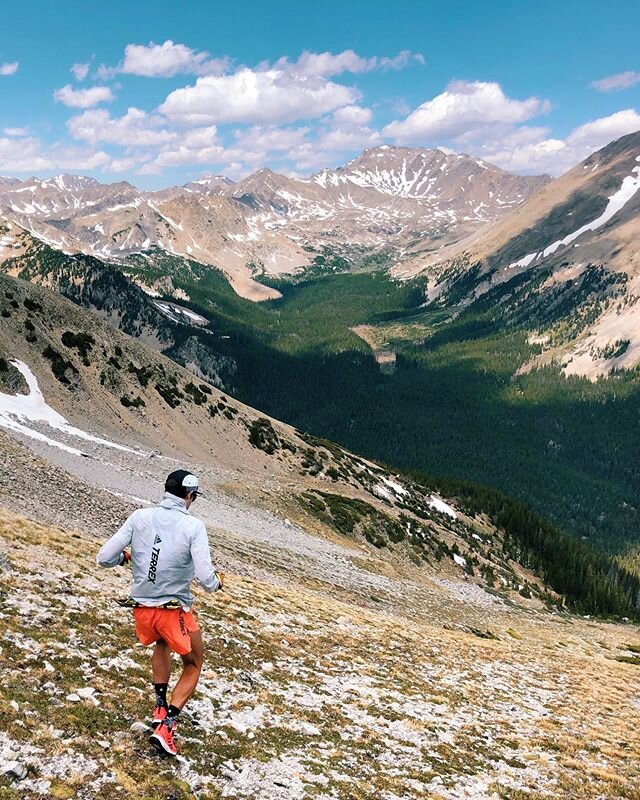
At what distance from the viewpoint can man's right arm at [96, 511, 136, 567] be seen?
10.4 metres

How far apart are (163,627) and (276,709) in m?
5.37

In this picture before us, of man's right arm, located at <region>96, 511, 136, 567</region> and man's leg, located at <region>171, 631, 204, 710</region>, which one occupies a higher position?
man's right arm, located at <region>96, 511, 136, 567</region>

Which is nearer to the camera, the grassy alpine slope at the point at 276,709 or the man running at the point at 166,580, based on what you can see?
the grassy alpine slope at the point at 276,709

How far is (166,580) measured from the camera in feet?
33.8

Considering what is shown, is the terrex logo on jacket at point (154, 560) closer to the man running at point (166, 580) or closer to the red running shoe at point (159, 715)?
the man running at point (166, 580)

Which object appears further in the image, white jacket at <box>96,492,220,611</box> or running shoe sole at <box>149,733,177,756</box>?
white jacket at <box>96,492,220,611</box>

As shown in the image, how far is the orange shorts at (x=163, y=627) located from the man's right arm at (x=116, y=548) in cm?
100

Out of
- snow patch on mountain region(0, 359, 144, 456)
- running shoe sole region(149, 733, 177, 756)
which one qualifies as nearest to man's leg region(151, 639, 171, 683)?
running shoe sole region(149, 733, 177, 756)

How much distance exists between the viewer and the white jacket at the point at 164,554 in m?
10.3

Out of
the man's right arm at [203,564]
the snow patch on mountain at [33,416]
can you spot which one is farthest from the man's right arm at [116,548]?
the snow patch on mountain at [33,416]

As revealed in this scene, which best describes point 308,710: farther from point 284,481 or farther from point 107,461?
point 284,481

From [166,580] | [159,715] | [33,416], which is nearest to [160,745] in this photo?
[159,715]

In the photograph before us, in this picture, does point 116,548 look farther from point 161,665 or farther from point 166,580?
point 161,665

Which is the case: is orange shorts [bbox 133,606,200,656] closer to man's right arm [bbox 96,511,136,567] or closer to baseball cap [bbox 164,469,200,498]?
man's right arm [bbox 96,511,136,567]
